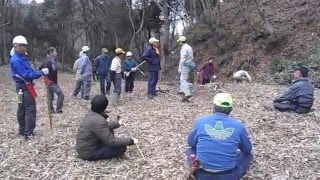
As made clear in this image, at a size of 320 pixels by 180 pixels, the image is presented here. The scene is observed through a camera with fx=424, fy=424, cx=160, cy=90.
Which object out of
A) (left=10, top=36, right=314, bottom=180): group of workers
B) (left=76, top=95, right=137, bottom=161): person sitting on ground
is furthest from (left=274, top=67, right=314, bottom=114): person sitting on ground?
(left=76, top=95, right=137, bottom=161): person sitting on ground

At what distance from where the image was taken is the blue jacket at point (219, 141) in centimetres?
502

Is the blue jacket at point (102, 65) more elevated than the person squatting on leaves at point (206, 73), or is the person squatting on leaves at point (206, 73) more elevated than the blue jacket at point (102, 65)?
the blue jacket at point (102, 65)

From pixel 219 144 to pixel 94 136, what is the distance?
213 centimetres

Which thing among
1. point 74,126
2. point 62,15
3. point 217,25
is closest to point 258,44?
point 217,25

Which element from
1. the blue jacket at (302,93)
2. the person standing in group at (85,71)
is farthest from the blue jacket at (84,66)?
the blue jacket at (302,93)

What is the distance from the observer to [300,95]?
9242 mm

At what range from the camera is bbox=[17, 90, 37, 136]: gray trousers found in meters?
7.96

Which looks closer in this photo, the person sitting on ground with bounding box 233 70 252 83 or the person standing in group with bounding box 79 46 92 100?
the person standing in group with bounding box 79 46 92 100

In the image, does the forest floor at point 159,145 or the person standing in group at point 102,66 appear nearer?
the forest floor at point 159,145

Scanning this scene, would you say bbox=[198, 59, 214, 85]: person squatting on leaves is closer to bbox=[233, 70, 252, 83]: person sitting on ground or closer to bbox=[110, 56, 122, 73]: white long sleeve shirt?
bbox=[233, 70, 252, 83]: person sitting on ground

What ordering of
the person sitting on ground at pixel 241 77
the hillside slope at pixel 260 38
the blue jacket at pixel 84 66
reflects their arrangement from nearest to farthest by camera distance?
the blue jacket at pixel 84 66 < the person sitting on ground at pixel 241 77 < the hillside slope at pixel 260 38

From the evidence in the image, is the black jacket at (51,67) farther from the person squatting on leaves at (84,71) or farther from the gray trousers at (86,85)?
the gray trousers at (86,85)

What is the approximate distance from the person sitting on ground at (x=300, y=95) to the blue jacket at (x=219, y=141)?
15.1 ft

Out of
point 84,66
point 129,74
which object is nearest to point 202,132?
point 84,66
